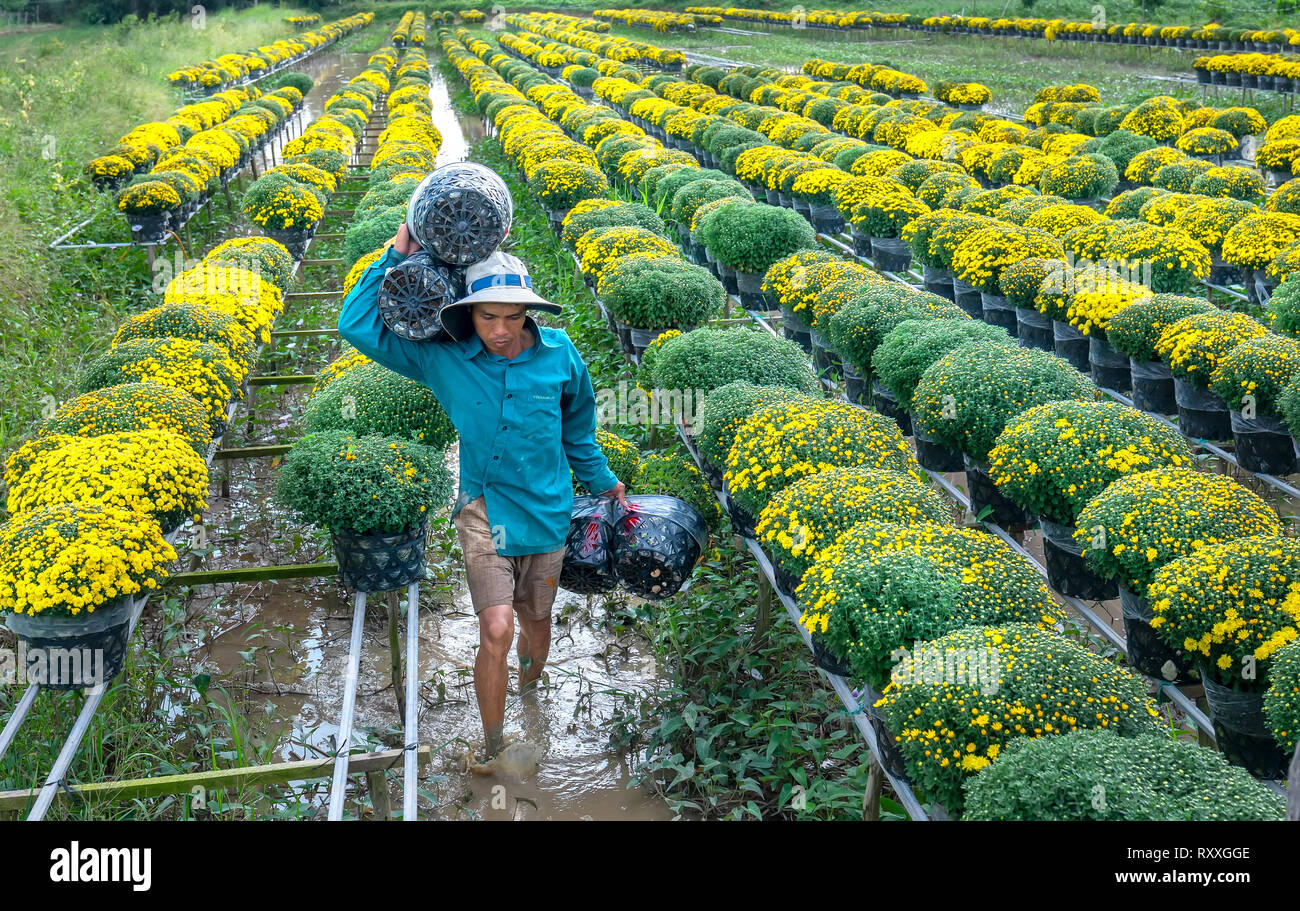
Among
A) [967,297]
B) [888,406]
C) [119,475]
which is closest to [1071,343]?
[967,297]

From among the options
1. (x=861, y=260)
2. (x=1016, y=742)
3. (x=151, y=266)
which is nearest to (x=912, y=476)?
(x=1016, y=742)

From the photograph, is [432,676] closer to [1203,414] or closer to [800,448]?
[800,448]

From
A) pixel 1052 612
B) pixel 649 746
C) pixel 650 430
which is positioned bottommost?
pixel 649 746

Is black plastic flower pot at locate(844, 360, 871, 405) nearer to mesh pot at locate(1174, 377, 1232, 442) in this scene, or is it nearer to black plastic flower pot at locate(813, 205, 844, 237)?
mesh pot at locate(1174, 377, 1232, 442)

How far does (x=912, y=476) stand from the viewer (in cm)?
428

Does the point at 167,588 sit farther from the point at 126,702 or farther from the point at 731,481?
the point at 731,481

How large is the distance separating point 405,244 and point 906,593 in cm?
207

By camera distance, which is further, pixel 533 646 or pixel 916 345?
pixel 916 345

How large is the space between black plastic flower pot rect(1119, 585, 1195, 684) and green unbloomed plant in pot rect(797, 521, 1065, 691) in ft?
2.69

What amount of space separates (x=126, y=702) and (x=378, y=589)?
1.19m

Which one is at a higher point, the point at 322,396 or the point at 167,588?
the point at 322,396

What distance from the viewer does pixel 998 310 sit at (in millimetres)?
8008

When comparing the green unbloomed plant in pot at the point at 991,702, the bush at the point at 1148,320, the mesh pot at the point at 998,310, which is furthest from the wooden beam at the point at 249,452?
the mesh pot at the point at 998,310

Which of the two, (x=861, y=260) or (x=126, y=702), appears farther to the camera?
(x=861, y=260)
